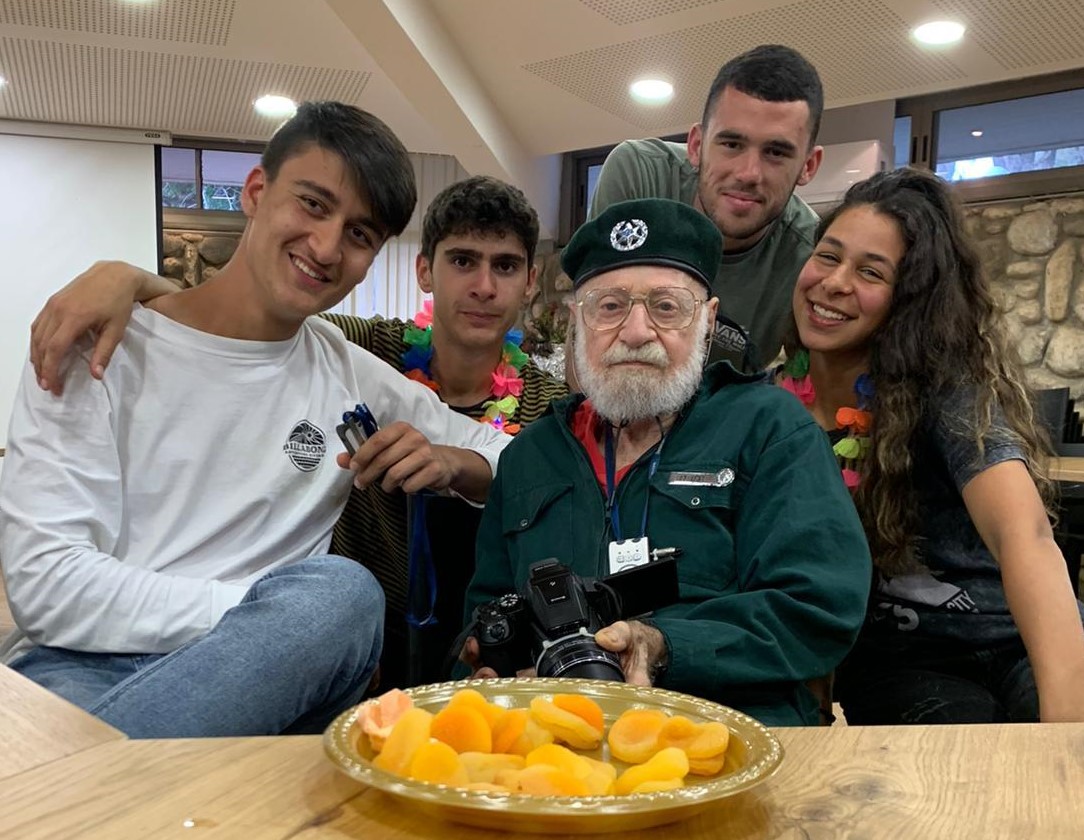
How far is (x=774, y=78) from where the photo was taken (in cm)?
220

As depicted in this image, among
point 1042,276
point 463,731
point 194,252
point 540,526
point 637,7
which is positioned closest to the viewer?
point 463,731

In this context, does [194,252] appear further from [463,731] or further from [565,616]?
[463,731]

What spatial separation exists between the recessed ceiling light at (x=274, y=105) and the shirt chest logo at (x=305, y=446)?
4082mm

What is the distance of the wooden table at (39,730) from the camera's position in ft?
2.45

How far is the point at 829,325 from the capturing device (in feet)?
6.13

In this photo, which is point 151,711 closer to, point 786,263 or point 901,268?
point 901,268

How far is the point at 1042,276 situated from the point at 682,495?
4485 mm

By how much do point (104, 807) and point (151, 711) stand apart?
284 mm

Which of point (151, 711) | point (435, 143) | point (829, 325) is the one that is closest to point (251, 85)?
point (435, 143)

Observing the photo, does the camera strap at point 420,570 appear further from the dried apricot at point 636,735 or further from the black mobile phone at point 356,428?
the dried apricot at point 636,735

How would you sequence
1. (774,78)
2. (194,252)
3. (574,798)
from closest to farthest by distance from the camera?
(574,798)
(774,78)
(194,252)

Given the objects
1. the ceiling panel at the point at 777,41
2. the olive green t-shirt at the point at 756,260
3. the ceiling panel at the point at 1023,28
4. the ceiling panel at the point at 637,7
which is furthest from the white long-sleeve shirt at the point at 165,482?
the ceiling panel at the point at 1023,28

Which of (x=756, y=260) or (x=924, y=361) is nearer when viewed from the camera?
(x=924, y=361)

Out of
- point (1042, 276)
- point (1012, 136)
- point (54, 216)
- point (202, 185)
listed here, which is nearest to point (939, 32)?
point (1012, 136)
